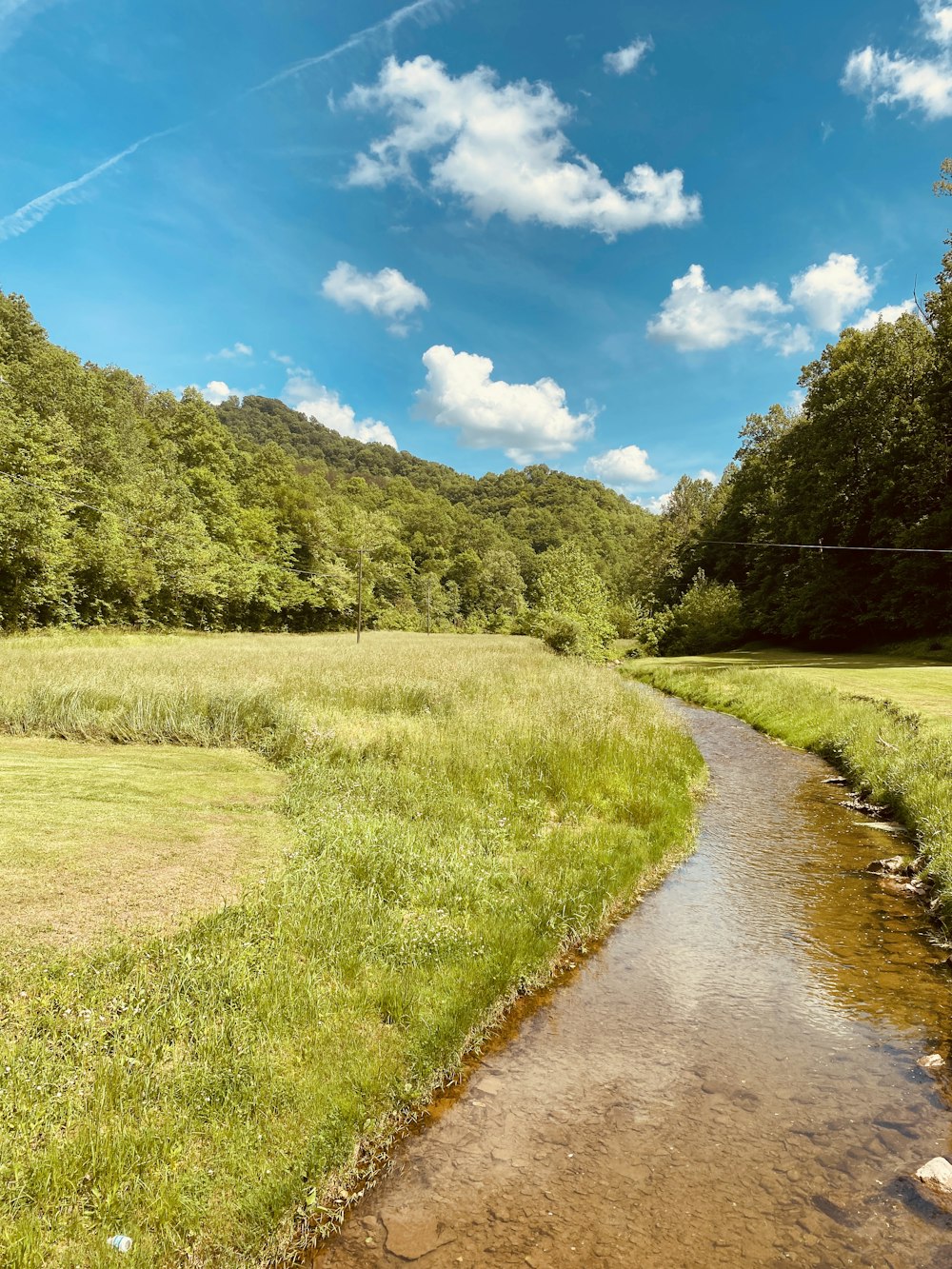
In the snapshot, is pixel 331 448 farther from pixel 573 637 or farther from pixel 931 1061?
pixel 931 1061

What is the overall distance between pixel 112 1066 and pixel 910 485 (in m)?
41.7

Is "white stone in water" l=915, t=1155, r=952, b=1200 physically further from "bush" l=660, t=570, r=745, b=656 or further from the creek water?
"bush" l=660, t=570, r=745, b=656

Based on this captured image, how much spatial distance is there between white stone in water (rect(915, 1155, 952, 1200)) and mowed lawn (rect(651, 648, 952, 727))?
12.5m

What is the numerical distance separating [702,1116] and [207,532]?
59368mm

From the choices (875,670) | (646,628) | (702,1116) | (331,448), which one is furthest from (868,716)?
(331,448)

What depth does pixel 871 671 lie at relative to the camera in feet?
86.3

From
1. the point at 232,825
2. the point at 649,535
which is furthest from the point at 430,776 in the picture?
the point at 649,535

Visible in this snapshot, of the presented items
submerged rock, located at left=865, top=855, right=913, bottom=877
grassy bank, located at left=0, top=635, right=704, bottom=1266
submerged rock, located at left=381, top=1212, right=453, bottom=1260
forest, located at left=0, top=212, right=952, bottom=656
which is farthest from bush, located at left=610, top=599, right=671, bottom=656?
submerged rock, located at left=381, top=1212, right=453, bottom=1260

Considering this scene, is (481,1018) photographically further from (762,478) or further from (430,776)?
(762,478)

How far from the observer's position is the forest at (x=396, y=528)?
34906mm

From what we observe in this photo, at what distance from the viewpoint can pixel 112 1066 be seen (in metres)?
3.71

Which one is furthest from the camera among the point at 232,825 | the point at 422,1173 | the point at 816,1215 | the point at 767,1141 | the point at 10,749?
the point at 10,749

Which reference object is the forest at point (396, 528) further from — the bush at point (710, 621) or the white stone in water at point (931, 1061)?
the white stone in water at point (931, 1061)

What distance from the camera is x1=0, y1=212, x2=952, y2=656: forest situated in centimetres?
3491
